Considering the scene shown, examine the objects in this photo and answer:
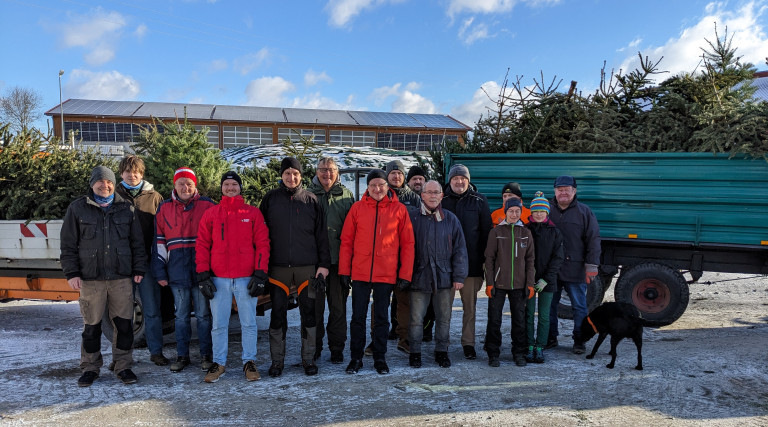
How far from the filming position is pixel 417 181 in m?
5.30

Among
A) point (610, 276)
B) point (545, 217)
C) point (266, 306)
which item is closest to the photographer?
point (545, 217)

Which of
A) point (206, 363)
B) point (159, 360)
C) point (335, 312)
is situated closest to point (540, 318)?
point (335, 312)

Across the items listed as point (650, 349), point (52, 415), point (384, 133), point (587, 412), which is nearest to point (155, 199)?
point (52, 415)

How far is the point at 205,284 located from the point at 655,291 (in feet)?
16.4

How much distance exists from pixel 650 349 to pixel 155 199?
4849mm

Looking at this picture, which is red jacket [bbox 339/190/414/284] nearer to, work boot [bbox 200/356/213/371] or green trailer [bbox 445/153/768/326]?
work boot [bbox 200/356/213/371]

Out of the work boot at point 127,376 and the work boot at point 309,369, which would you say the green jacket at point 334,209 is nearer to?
the work boot at point 309,369

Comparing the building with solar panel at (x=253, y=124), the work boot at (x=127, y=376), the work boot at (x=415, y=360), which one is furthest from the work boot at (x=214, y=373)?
the building with solar panel at (x=253, y=124)

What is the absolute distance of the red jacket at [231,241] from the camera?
12.8 feet

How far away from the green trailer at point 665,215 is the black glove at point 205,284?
405 centimetres

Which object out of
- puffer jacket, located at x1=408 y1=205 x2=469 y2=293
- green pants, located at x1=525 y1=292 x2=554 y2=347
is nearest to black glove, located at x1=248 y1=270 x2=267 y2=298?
puffer jacket, located at x1=408 y1=205 x2=469 y2=293

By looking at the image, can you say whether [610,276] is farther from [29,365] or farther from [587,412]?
[29,365]

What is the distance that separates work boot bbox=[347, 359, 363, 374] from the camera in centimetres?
412

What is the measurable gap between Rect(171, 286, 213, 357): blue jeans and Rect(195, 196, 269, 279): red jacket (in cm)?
45
